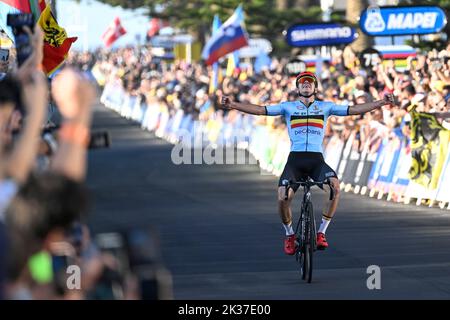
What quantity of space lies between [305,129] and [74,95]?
392 inches

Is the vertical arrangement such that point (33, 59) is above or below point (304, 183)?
above

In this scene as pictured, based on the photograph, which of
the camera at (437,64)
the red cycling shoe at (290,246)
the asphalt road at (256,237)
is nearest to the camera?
the asphalt road at (256,237)

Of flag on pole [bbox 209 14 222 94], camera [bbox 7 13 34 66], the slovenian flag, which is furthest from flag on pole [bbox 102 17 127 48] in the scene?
camera [bbox 7 13 34 66]

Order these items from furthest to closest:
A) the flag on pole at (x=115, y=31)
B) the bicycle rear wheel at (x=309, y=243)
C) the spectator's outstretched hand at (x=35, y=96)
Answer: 1. the flag on pole at (x=115, y=31)
2. the bicycle rear wheel at (x=309, y=243)
3. the spectator's outstretched hand at (x=35, y=96)

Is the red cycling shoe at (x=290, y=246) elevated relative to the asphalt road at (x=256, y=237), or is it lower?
elevated

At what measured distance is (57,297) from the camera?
6.14m

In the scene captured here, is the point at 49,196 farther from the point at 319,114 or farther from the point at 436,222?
the point at 436,222

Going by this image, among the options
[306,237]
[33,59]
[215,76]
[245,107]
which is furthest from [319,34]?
[33,59]

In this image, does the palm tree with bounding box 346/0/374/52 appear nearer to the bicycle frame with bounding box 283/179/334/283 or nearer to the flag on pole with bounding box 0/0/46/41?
the flag on pole with bounding box 0/0/46/41

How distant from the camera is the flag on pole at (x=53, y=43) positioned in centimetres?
1888

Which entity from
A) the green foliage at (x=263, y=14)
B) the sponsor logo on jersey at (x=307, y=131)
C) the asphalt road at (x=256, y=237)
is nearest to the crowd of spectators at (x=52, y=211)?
the asphalt road at (x=256, y=237)

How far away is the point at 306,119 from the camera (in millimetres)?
16281

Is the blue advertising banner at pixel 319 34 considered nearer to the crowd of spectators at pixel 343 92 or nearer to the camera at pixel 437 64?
the crowd of spectators at pixel 343 92

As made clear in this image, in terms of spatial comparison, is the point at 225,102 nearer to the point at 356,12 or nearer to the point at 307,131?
the point at 307,131
